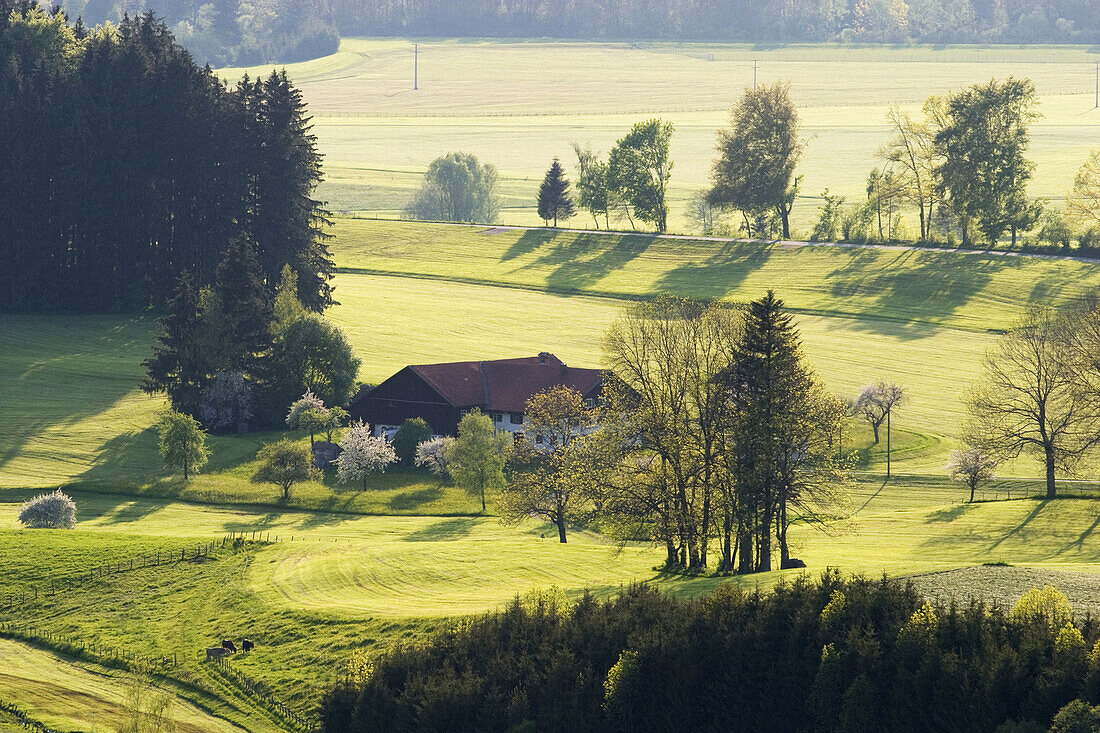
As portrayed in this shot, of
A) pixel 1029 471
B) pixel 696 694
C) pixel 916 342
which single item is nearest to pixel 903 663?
pixel 696 694

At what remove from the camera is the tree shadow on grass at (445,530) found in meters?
65.6

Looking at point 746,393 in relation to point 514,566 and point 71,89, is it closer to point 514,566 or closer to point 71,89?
point 514,566

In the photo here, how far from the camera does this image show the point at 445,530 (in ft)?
222

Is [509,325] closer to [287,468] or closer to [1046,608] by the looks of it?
[287,468]

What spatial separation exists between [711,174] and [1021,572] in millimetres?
123928

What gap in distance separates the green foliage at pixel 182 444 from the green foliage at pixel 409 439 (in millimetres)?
11759

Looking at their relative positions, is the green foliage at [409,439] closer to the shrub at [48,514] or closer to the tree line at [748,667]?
the shrub at [48,514]

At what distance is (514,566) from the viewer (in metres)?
55.9

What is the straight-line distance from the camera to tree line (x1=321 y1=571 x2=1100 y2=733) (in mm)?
35281

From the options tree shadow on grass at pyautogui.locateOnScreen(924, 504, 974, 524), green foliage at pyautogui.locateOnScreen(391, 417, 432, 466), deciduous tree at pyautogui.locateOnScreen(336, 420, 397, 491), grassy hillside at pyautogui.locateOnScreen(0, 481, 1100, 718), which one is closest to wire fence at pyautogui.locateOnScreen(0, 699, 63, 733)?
grassy hillside at pyautogui.locateOnScreen(0, 481, 1100, 718)

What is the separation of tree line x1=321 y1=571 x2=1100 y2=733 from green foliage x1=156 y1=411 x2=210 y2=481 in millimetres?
35359

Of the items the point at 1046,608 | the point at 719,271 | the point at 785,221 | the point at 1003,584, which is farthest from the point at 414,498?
the point at 785,221

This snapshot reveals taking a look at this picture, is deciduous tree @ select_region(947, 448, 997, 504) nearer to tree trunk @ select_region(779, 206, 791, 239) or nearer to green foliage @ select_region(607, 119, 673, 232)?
tree trunk @ select_region(779, 206, 791, 239)

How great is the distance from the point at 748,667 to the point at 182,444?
46603mm
